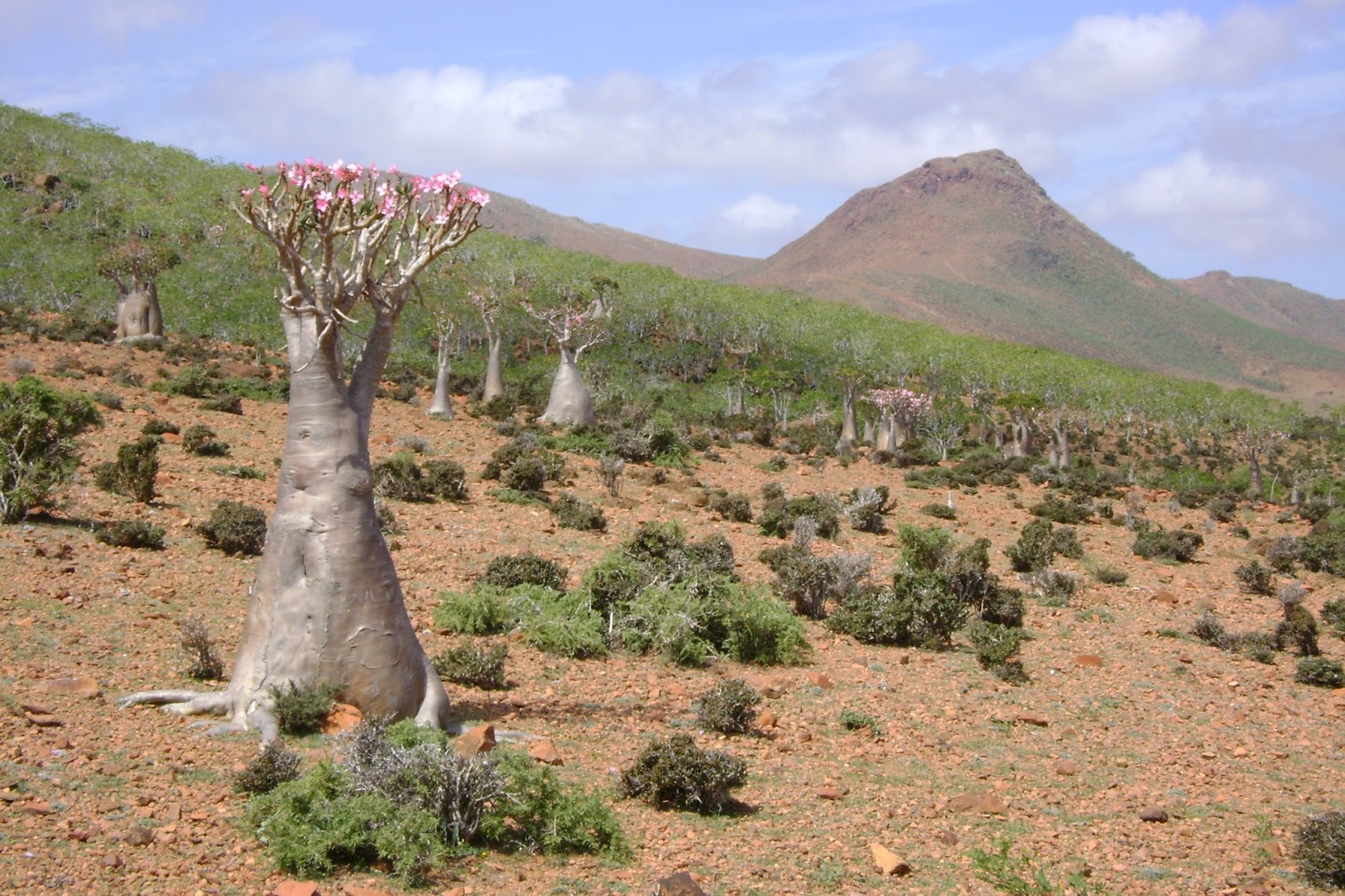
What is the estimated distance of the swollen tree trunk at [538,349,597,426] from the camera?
24.6 metres

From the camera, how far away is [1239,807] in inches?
274

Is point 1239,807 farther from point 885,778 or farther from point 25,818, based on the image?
point 25,818

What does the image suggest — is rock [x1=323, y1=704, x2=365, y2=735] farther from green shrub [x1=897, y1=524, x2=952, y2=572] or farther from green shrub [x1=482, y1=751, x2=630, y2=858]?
green shrub [x1=897, y1=524, x2=952, y2=572]

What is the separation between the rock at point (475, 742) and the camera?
5.84 m

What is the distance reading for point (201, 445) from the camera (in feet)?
50.2

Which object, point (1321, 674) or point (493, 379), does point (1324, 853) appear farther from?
point (493, 379)

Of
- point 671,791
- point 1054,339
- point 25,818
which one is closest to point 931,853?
point 671,791

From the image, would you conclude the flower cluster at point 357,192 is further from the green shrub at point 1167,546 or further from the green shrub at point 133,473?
the green shrub at point 1167,546

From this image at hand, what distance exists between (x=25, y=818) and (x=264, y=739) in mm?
1393

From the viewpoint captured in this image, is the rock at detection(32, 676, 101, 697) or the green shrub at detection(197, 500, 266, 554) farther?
the green shrub at detection(197, 500, 266, 554)

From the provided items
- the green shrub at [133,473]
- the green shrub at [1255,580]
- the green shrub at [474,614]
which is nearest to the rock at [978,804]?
the green shrub at [474,614]

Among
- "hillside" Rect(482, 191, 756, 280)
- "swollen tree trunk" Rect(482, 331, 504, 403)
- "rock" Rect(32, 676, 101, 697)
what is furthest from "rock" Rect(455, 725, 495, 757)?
"hillside" Rect(482, 191, 756, 280)

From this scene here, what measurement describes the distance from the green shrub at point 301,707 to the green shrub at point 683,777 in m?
1.68

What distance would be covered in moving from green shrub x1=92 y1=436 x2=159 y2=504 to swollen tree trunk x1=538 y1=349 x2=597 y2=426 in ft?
41.9
